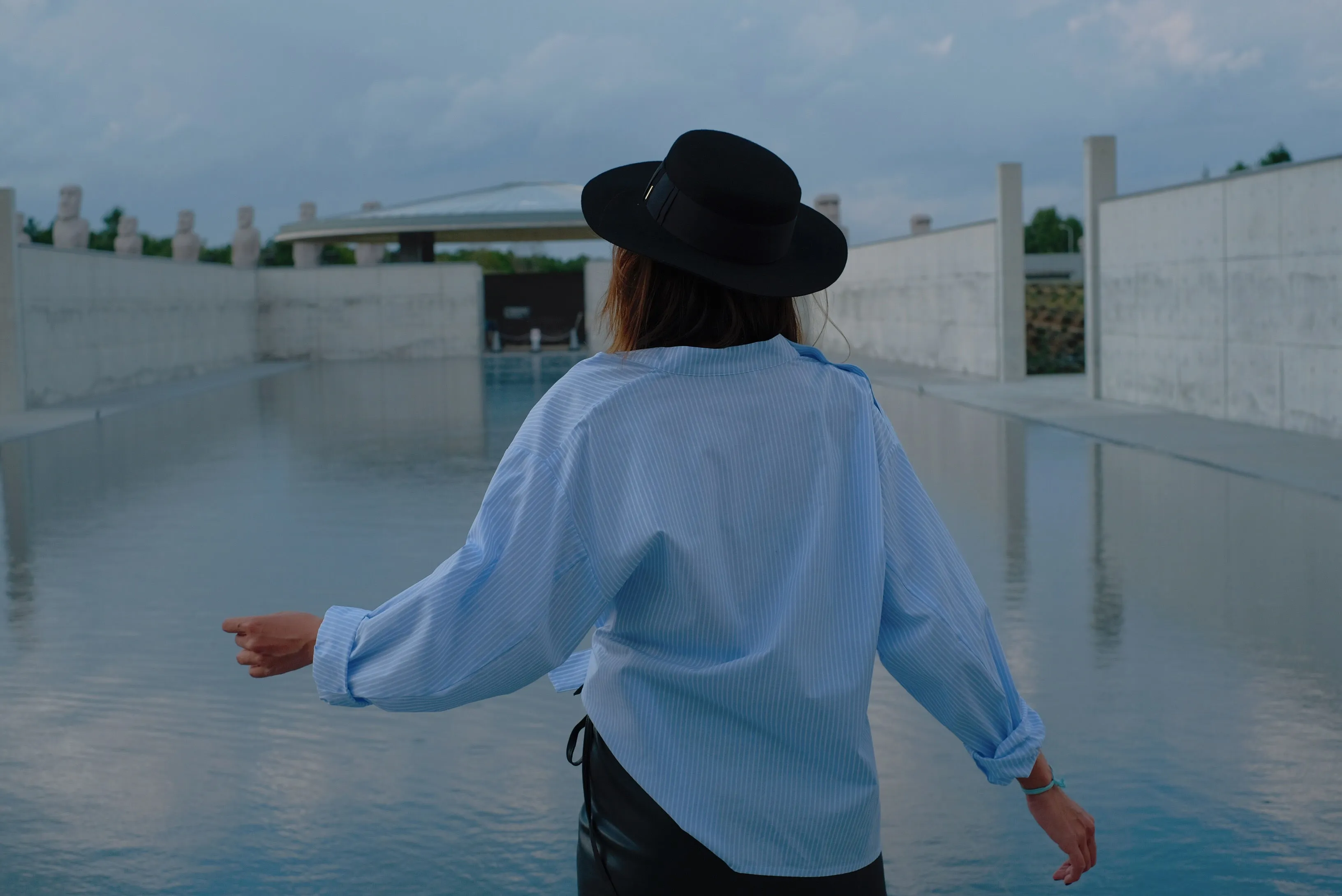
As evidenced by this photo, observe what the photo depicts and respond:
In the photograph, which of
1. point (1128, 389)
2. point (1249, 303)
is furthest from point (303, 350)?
point (1249, 303)

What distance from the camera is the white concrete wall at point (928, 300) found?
2539 centimetres

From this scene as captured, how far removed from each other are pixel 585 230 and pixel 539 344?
358 centimetres

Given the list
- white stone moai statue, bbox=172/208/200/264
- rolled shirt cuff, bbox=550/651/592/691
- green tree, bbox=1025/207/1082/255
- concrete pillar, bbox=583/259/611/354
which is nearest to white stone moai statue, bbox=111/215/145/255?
white stone moai statue, bbox=172/208/200/264

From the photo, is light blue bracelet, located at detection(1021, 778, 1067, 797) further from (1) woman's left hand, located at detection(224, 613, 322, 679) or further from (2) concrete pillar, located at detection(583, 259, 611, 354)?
(2) concrete pillar, located at detection(583, 259, 611, 354)

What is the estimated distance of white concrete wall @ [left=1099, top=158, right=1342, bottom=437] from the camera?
14.2m

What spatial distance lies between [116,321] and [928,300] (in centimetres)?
1517

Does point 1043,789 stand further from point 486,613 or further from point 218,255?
point 218,255

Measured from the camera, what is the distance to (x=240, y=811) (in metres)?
4.64

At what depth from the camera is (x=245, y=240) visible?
40312mm

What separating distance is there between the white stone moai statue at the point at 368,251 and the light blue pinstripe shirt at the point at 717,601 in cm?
3993

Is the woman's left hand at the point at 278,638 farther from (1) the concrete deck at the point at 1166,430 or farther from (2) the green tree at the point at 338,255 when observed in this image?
(2) the green tree at the point at 338,255

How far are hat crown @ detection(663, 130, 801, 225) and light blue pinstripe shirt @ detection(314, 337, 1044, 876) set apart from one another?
6.8 inches

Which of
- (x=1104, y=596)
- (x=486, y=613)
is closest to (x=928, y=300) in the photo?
(x=1104, y=596)

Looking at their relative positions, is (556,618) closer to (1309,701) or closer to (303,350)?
(1309,701)
